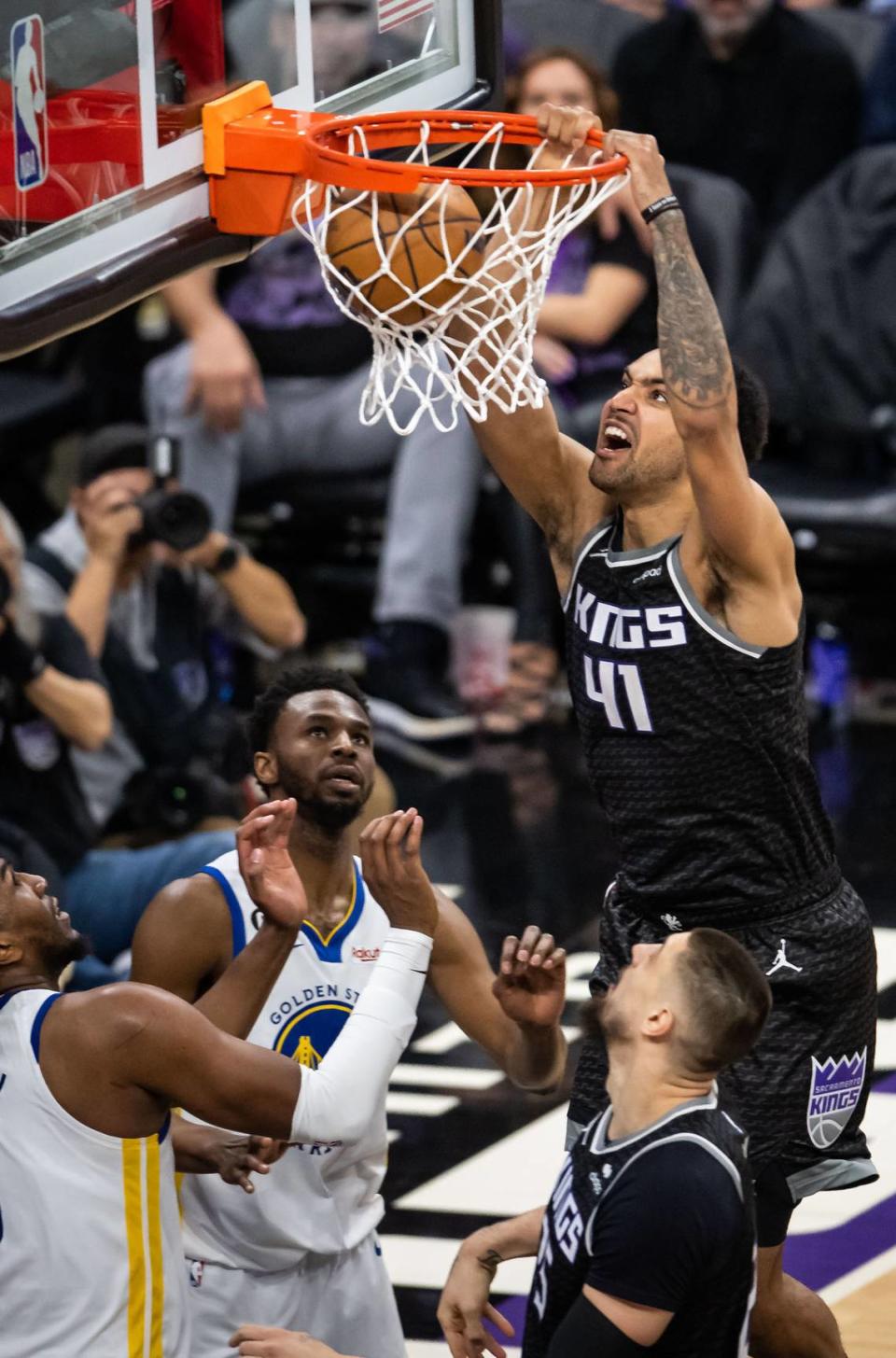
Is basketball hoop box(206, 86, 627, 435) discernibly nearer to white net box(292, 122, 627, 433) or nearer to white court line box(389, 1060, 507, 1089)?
white net box(292, 122, 627, 433)

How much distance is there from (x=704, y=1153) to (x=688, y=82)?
9.19 metres

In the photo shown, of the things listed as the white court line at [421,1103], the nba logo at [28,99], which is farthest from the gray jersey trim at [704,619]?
the white court line at [421,1103]

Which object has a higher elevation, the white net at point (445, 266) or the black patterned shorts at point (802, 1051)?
the white net at point (445, 266)

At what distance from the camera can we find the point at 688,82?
1151 centimetres

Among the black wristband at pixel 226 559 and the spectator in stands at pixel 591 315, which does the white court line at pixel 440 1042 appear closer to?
the black wristband at pixel 226 559

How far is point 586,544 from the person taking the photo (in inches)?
162

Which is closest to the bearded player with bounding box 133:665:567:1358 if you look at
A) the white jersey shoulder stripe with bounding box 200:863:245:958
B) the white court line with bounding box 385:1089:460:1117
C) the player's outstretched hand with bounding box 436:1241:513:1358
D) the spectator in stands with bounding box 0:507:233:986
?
the white jersey shoulder stripe with bounding box 200:863:245:958

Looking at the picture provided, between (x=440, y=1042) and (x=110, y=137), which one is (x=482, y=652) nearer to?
Result: (x=440, y=1042)

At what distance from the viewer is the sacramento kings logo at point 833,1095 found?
4.02m

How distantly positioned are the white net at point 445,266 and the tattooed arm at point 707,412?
1.28 feet

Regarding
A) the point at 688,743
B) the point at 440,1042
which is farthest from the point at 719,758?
the point at 440,1042

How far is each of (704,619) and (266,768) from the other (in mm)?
925

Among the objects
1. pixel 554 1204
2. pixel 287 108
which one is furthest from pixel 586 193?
pixel 554 1204

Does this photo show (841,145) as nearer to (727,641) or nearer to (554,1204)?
(727,641)
